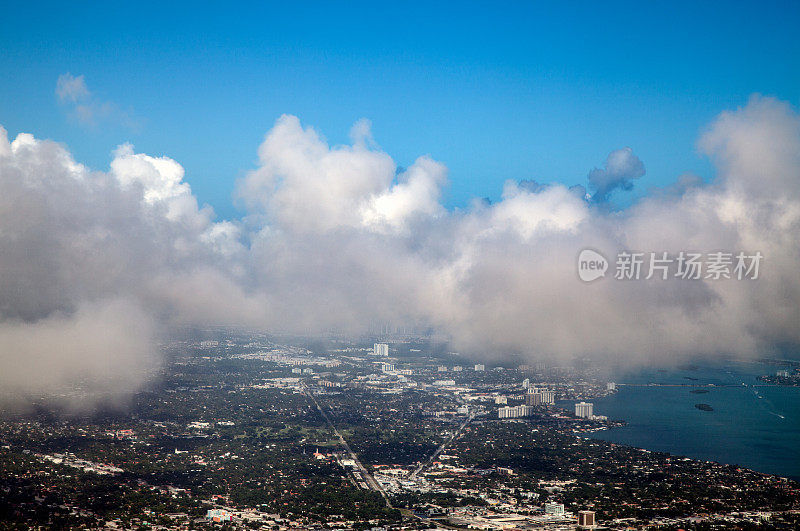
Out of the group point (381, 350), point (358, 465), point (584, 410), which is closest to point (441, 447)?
point (358, 465)

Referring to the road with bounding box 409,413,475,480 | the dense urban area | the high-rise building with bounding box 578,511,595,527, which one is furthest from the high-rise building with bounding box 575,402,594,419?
the high-rise building with bounding box 578,511,595,527

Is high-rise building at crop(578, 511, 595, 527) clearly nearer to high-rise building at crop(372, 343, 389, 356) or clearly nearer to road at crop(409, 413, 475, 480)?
road at crop(409, 413, 475, 480)

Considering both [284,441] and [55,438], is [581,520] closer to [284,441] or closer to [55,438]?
[284,441]

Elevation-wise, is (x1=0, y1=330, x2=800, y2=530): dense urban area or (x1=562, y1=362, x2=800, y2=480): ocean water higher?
(x1=562, y1=362, x2=800, y2=480): ocean water

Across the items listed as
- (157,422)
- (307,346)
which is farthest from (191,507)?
(307,346)

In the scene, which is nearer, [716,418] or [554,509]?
[554,509]

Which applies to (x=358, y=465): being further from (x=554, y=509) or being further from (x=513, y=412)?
(x=513, y=412)
